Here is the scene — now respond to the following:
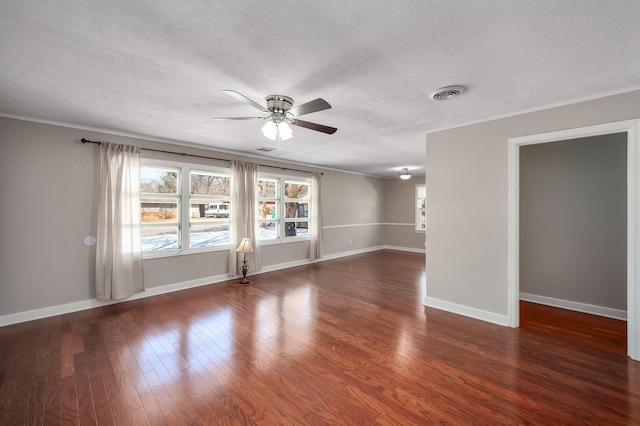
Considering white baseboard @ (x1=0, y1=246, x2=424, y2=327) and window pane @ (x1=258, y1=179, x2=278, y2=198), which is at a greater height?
window pane @ (x1=258, y1=179, x2=278, y2=198)

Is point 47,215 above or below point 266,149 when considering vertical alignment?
below

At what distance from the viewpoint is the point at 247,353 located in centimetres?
242

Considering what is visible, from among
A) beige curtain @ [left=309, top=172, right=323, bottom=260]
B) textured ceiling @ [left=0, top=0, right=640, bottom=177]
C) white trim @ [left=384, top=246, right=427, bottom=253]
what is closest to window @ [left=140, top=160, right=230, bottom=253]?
textured ceiling @ [left=0, top=0, right=640, bottom=177]

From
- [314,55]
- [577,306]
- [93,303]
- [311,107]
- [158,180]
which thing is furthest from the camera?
[158,180]

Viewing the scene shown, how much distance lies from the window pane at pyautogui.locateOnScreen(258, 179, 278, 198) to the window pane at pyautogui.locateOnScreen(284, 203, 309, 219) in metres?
0.49

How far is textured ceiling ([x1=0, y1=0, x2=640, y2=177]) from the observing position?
1.41m

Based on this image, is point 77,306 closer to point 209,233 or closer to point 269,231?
point 209,233

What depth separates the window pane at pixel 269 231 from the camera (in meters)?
5.75

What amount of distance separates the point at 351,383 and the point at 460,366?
1006 mm

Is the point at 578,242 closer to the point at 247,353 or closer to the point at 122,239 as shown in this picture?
the point at 247,353

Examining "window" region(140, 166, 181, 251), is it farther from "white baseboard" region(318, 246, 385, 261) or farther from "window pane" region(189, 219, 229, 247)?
"white baseboard" region(318, 246, 385, 261)

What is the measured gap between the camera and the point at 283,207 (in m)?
6.02

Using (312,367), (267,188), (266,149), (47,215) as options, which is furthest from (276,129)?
(267,188)

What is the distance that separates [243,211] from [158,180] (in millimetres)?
1529
